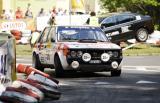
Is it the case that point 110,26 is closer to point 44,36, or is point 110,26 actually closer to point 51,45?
point 44,36

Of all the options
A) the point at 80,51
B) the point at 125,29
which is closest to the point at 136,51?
the point at 125,29

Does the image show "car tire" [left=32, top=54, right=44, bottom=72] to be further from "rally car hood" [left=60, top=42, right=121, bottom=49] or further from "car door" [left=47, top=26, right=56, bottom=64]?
"rally car hood" [left=60, top=42, right=121, bottom=49]

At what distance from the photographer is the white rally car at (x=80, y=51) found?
1819 cm

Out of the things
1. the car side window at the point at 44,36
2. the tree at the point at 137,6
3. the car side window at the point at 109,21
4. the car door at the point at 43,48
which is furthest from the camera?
the tree at the point at 137,6

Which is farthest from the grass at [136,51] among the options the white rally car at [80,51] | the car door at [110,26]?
the white rally car at [80,51]

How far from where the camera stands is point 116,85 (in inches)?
641

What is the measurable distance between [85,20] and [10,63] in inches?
1025

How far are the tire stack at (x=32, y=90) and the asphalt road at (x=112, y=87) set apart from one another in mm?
212

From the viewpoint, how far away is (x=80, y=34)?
19516 mm

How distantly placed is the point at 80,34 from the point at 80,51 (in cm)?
142

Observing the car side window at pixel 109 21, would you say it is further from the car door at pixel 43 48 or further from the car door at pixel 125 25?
the car door at pixel 43 48

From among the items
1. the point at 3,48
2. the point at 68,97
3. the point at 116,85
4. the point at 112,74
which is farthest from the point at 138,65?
the point at 3,48

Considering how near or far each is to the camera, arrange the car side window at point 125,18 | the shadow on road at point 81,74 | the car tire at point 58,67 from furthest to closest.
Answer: the car side window at point 125,18, the shadow on road at point 81,74, the car tire at point 58,67

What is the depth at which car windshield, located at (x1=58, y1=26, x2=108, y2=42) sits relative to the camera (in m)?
19.3
